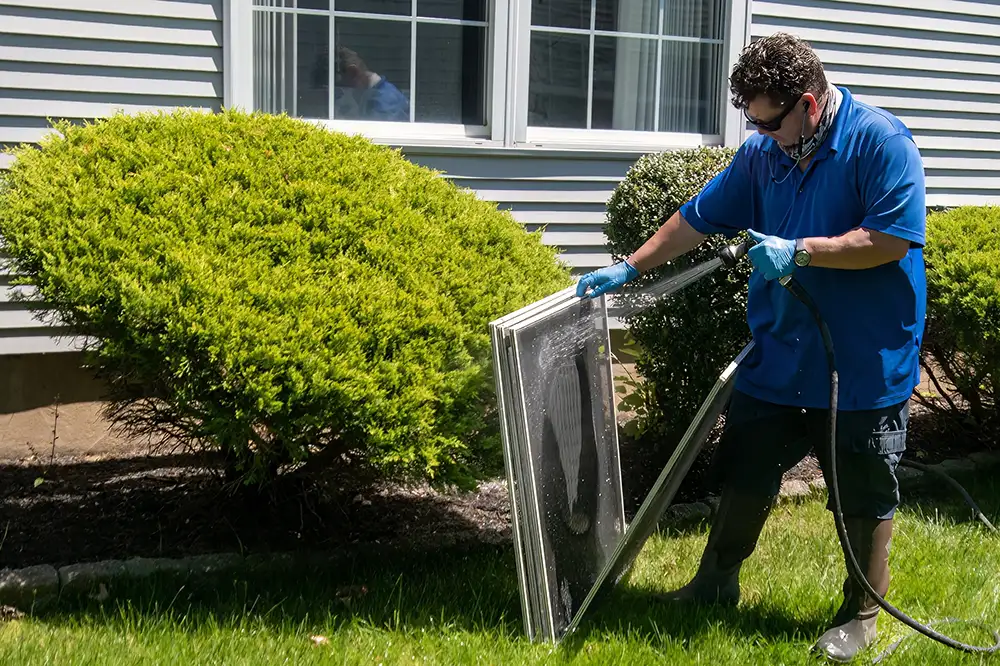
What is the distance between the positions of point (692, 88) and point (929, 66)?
1743 millimetres

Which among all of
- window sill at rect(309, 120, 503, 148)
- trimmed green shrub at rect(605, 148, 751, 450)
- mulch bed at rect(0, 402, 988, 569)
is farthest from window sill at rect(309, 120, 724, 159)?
mulch bed at rect(0, 402, 988, 569)

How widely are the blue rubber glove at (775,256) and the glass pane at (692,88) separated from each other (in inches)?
139

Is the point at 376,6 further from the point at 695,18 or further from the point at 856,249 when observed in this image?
the point at 856,249

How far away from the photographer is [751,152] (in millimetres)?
3389

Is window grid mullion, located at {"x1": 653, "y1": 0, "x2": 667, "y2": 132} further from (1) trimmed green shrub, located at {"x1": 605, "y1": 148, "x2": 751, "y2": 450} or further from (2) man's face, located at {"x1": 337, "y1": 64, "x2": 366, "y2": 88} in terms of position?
(2) man's face, located at {"x1": 337, "y1": 64, "x2": 366, "y2": 88}

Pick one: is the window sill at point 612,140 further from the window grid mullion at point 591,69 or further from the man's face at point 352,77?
the man's face at point 352,77

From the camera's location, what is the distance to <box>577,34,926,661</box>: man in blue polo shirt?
2947 mm

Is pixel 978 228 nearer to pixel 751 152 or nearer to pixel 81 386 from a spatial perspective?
pixel 751 152

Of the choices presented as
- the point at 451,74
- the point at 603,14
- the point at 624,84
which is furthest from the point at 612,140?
the point at 451,74

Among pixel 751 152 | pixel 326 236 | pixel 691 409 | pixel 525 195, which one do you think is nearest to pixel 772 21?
pixel 525 195

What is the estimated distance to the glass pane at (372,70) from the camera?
18.0ft

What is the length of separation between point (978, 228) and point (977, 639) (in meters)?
2.50

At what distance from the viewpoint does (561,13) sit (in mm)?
5957

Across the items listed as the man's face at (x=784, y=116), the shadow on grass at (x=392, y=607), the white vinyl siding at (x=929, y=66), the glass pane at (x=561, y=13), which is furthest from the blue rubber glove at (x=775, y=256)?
the white vinyl siding at (x=929, y=66)
